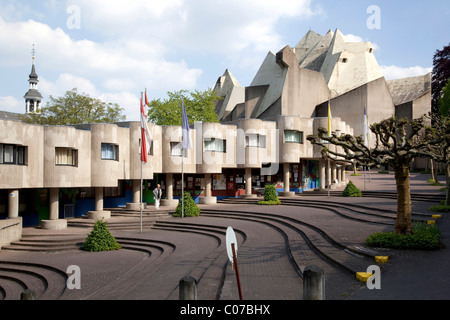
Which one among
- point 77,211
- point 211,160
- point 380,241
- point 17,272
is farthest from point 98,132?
point 380,241

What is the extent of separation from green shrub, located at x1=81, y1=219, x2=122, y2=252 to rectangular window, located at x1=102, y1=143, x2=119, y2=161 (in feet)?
27.0

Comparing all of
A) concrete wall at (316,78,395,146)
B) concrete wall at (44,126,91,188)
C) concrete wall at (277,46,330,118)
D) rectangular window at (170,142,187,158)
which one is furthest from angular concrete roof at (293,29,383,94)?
concrete wall at (44,126,91,188)

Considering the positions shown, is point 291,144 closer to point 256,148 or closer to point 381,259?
point 256,148

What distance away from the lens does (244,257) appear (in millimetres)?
12508

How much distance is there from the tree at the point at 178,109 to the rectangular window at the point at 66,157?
24270mm

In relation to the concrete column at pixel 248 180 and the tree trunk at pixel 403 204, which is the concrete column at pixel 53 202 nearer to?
the concrete column at pixel 248 180

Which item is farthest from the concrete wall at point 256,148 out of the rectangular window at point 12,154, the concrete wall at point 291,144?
the rectangular window at point 12,154

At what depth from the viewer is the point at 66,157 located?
75.4 ft

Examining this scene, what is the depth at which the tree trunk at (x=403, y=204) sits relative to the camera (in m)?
12.4

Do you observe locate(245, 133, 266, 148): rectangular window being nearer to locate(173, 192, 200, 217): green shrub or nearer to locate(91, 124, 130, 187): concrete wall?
locate(173, 192, 200, 217): green shrub

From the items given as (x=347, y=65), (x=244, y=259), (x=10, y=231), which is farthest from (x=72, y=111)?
(x=347, y=65)

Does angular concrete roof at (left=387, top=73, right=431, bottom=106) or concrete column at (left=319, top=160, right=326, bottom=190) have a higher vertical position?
angular concrete roof at (left=387, top=73, right=431, bottom=106)

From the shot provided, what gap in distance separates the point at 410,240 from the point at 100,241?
14.2 metres

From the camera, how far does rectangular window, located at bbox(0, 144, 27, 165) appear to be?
19.8 m
